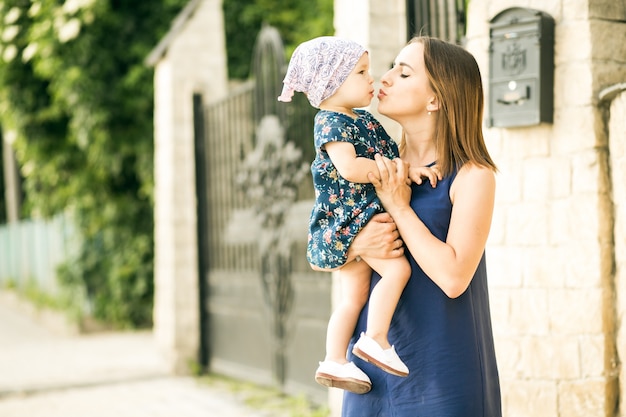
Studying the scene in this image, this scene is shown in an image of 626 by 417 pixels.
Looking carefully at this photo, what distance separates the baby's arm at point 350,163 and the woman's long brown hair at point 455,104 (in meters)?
0.22

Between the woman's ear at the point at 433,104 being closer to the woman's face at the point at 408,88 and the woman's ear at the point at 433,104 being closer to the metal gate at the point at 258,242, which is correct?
the woman's face at the point at 408,88

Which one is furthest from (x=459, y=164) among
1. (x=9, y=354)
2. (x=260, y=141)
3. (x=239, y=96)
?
(x=9, y=354)

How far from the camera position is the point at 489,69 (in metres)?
4.61

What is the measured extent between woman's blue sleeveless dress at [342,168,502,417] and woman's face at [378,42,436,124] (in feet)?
0.78

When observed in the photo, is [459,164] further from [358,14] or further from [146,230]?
[146,230]

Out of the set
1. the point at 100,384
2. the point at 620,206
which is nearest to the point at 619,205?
the point at 620,206

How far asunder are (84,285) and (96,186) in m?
1.39

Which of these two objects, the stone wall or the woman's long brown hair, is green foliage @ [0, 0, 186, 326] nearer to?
the stone wall

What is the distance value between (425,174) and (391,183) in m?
0.11

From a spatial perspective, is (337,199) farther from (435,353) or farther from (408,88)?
(435,353)

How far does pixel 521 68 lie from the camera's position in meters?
4.43

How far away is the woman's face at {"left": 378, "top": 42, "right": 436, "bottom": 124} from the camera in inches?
111

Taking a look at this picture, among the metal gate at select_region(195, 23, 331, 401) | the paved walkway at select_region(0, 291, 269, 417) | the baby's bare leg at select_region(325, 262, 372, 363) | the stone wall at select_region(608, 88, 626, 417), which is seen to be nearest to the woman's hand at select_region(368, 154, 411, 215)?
the baby's bare leg at select_region(325, 262, 372, 363)

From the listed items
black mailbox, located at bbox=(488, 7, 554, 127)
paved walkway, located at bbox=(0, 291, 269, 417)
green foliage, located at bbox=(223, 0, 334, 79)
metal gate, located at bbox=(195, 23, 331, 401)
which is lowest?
paved walkway, located at bbox=(0, 291, 269, 417)
